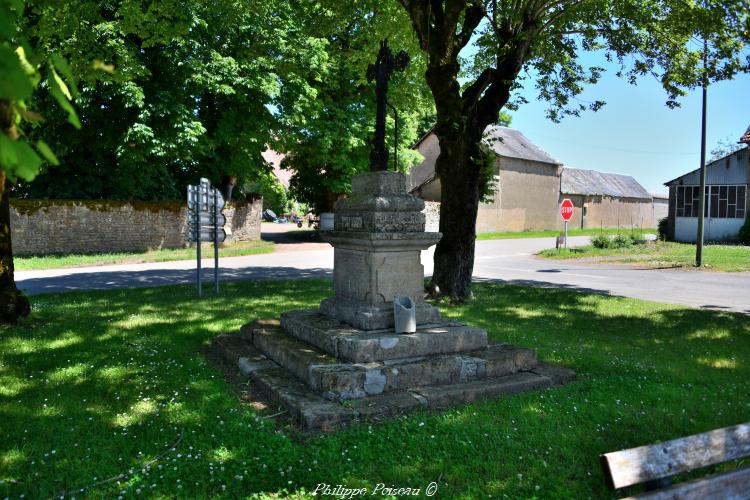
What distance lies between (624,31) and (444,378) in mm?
8925

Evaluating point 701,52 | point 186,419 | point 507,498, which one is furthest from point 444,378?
point 701,52

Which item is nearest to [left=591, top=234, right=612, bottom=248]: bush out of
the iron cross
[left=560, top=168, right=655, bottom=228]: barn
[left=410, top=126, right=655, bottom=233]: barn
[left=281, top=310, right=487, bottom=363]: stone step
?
[left=410, top=126, right=655, bottom=233]: barn

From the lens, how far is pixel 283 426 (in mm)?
4246

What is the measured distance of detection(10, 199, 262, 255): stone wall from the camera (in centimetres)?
1895

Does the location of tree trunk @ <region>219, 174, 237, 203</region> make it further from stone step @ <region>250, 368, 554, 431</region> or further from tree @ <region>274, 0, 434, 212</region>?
stone step @ <region>250, 368, 554, 431</region>

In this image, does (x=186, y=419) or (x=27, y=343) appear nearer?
(x=186, y=419)

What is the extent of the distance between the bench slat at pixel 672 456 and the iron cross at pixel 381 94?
4351 millimetres

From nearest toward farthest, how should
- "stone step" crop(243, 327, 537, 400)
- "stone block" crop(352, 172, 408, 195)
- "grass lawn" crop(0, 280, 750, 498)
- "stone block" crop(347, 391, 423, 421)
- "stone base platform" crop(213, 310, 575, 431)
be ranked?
"grass lawn" crop(0, 280, 750, 498) → "stone block" crop(347, 391, 423, 421) → "stone base platform" crop(213, 310, 575, 431) → "stone step" crop(243, 327, 537, 400) → "stone block" crop(352, 172, 408, 195)

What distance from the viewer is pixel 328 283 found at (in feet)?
43.4

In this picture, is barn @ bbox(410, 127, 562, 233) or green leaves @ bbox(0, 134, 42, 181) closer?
green leaves @ bbox(0, 134, 42, 181)

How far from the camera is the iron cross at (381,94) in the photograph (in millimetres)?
6344

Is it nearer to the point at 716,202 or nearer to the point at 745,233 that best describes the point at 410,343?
the point at 745,233

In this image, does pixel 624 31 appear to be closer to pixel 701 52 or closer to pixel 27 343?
pixel 701 52

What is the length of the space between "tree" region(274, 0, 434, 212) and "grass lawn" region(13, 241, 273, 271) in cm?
514
